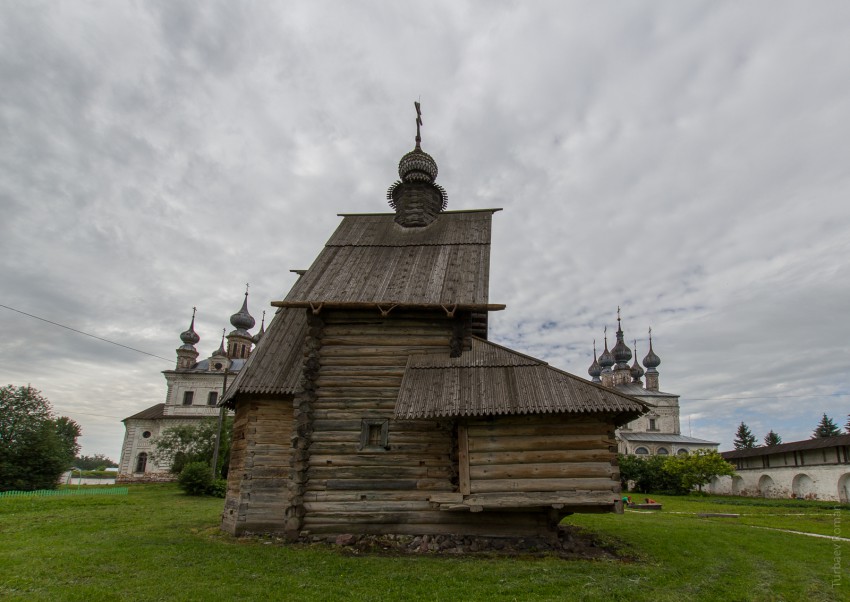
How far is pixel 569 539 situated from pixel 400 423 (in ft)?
16.5

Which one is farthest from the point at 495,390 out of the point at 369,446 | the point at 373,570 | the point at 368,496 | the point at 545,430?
the point at 373,570

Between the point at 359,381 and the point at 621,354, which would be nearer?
the point at 359,381

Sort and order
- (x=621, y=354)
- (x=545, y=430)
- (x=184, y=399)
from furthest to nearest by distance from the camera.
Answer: (x=621, y=354) < (x=184, y=399) < (x=545, y=430)

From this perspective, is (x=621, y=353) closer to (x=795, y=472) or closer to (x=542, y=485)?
(x=795, y=472)

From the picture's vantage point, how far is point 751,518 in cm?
2097

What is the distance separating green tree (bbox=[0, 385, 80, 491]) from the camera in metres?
30.4

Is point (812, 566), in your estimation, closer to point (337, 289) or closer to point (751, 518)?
point (751, 518)

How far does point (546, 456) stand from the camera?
11188 millimetres

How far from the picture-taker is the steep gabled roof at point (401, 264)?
13.5m

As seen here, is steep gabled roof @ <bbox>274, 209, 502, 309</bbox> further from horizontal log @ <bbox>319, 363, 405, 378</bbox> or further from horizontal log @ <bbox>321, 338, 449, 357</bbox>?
horizontal log @ <bbox>319, 363, 405, 378</bbox>

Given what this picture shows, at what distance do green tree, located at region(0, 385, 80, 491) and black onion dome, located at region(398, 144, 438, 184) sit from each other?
30820mm

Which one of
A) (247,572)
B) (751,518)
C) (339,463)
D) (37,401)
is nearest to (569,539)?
(339,463)

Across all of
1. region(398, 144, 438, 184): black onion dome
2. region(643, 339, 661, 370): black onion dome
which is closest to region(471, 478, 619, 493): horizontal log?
region(398, 144, 438, 184): black onion dome

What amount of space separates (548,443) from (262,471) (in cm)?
790
